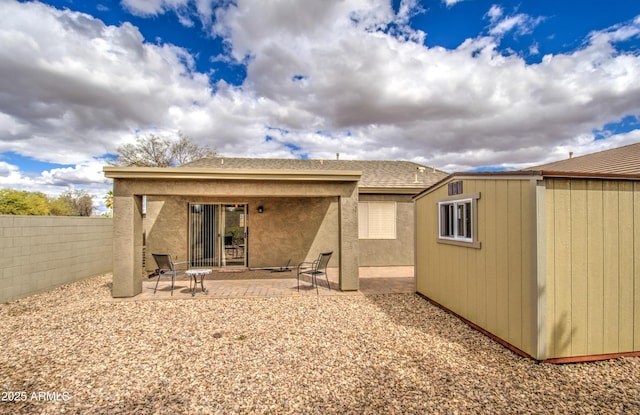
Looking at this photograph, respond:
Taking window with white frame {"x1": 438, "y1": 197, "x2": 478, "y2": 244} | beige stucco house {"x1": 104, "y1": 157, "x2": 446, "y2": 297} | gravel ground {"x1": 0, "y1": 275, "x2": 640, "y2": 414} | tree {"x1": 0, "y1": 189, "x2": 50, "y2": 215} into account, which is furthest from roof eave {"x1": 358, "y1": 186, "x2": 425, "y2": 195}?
tree {"x1": 0, "y1": 189, "x2": 50, "y2": 215}

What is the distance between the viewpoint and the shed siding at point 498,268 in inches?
134

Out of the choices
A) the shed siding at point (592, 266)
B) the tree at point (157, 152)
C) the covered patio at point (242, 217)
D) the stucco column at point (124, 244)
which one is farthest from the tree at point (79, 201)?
the shed siding at point (592, 266)

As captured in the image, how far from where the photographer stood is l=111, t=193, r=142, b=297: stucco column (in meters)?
6.14

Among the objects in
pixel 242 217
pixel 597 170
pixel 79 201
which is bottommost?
pixel 242 217

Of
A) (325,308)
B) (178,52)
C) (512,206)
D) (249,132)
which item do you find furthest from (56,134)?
(512,206)

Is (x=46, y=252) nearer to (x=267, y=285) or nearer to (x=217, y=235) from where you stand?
(x=217, y=235)

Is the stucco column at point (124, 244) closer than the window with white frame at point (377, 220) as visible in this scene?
Yes

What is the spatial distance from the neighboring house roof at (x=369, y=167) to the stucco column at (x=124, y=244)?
509 cm

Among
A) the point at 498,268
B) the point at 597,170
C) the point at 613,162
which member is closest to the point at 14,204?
the point at 498,268

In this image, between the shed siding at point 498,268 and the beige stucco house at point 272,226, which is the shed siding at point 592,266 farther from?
the beige stucco house at point 272,226

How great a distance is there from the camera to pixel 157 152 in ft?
76.3

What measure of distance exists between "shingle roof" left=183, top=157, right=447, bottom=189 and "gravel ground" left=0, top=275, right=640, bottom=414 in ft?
23.6

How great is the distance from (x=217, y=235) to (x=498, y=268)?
8614 mm

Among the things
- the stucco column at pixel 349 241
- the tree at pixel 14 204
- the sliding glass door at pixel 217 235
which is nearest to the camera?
the stucco column at pixel 349 241
